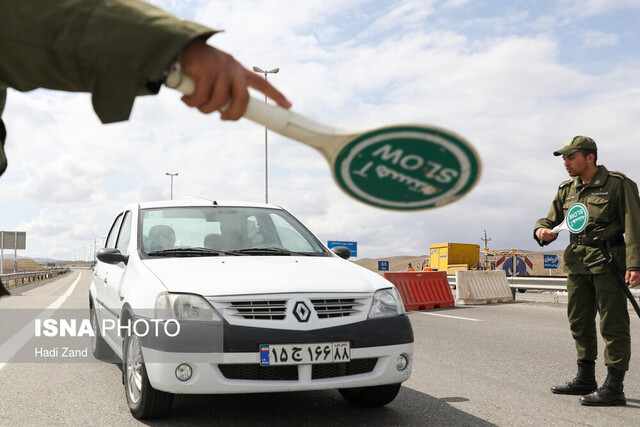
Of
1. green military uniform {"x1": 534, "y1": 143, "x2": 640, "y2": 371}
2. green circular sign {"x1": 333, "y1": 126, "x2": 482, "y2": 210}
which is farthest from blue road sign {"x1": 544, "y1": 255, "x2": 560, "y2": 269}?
green circular sign {"x1": 333, "y1": 126, "x2": 482, "y2": 210}

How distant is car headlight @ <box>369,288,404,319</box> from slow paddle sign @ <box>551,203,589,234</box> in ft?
5.71

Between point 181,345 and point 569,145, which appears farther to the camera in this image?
point 569,145

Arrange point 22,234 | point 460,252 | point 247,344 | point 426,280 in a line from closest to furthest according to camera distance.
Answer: point 247,344 → point 426,280 → point 460,252 → point 22,234

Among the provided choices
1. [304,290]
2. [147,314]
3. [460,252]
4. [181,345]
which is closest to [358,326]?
[304,290]

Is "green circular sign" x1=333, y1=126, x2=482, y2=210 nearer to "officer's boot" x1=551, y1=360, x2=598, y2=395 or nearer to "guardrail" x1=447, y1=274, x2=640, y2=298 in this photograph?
"officer's boot" x1=551, y1=360, x2=598, y2=395

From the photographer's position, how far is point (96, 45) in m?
1.16

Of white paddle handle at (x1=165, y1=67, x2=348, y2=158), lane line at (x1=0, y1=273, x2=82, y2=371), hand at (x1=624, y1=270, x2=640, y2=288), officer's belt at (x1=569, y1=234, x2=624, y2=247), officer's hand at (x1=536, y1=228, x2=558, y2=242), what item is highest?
white paddle handle at (x1=165, y1=67, x2=348, y2=158)

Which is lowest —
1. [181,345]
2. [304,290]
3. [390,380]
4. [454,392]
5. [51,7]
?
[454,392]

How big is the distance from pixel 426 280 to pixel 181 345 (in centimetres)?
1134

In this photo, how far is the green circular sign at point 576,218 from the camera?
17.0 feet

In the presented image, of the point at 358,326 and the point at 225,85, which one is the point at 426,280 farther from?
the point at 225,85

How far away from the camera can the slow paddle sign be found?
17.0 ft

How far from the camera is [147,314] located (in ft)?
13.5

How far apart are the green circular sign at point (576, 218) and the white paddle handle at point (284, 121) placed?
174 inches
